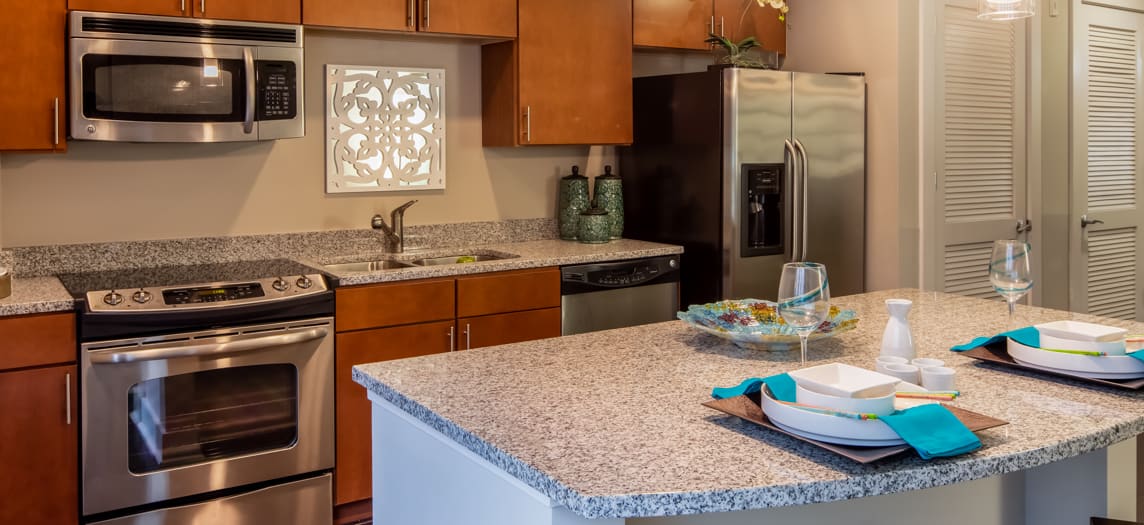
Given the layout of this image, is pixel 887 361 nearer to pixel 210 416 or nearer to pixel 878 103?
pixel 210 416

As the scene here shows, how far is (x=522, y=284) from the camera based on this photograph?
3674mm

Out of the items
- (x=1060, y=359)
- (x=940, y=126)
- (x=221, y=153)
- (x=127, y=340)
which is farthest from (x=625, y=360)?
(x=940, y=126)

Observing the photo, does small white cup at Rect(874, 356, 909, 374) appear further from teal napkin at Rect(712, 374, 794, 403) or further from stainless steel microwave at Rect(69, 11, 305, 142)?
stainless steel microwave at Rect(69, 11, 305, 142)

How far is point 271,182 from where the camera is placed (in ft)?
12.3

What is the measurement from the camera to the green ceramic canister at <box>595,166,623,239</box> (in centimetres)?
436

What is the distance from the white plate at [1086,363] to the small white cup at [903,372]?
30 cm

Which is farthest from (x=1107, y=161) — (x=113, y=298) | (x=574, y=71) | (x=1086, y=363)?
(x=113, y=298)

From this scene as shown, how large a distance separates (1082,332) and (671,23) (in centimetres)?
285

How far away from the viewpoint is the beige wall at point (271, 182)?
11.0 feet

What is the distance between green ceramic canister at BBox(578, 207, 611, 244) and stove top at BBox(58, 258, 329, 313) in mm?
1277

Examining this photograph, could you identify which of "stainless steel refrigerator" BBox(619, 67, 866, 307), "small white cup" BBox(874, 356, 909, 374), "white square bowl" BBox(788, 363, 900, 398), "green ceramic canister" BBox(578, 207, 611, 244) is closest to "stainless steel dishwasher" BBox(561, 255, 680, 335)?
"stainless steel refrigerator" BBox(619, 67, 866, 307)

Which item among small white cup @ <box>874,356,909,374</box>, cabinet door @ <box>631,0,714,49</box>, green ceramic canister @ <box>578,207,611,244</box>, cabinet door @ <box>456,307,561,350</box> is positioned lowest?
cabinet door @ <box>456,307,561,350</box>

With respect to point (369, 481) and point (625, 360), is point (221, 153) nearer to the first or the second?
point (369, 481)

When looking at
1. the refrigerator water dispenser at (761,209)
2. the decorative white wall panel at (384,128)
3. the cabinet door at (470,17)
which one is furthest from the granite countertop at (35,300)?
the refrigerator water dispenser at (761,209)
